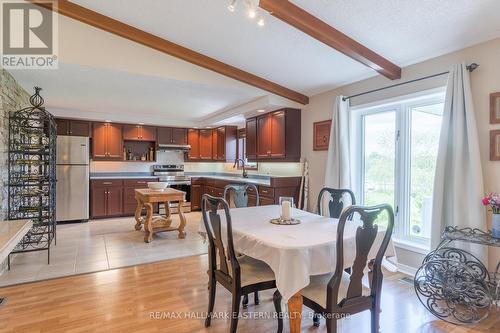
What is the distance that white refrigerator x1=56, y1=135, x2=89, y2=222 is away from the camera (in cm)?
538

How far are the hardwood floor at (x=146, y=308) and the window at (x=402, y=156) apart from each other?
2.61 ft

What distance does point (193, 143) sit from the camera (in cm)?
733

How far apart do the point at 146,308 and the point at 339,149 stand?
2.96 metres

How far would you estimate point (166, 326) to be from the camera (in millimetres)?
2135

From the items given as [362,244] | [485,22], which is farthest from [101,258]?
[485,22]

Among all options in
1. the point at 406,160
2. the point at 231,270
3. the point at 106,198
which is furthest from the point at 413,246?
the point at 106,198

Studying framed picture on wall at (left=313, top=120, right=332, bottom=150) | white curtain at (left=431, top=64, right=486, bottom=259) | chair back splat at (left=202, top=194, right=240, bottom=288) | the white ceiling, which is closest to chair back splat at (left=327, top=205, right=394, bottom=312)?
chair back splat at (left=202, top=194, right=240, bottom=288)

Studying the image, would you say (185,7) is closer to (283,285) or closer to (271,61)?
(271,61)

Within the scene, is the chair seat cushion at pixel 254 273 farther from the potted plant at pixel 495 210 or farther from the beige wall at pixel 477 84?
the beige wall at pixel 477 84

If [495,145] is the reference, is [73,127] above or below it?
above

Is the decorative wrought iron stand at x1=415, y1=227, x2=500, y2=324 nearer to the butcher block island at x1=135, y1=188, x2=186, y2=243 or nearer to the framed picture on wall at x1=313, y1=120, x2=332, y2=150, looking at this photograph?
the framed picture on wall at x1=313, y1=120, x2=332, y2=150

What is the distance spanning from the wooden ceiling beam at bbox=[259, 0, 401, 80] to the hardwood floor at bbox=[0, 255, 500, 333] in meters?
2.38

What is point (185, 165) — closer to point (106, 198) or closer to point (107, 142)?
point (107, 142)

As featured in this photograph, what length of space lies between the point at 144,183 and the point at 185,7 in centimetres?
467
